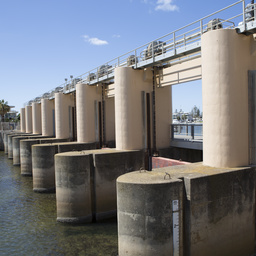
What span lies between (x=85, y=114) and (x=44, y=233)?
1276cm

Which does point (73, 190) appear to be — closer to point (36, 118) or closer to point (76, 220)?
point (76, 220)

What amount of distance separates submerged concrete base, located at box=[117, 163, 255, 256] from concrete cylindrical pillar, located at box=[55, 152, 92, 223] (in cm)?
617

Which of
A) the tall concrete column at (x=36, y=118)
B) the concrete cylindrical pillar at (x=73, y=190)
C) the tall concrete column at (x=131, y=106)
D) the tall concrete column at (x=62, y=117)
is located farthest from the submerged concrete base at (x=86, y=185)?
the tall concrete column at (x=36, y=118)

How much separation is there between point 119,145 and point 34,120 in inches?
1251

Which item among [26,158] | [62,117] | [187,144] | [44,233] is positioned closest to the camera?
[44,233]

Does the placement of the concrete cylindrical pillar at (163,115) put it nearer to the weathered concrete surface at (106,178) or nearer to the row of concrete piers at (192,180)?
the row of concrete piers at (192,180)

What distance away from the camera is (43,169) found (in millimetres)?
23578

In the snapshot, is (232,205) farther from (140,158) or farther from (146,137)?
(146,137)

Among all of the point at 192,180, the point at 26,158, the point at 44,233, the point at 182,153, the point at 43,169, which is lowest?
the point at 44,233

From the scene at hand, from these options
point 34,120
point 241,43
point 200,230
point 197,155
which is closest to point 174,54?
point 241,43

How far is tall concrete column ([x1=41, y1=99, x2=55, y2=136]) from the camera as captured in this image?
132 ft

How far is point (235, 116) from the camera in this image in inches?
466

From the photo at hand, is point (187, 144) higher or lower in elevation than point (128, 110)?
lower

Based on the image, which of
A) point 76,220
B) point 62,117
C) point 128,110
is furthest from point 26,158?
point 128,110
